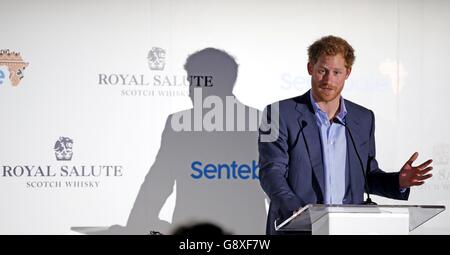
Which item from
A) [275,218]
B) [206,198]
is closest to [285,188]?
[275,218]

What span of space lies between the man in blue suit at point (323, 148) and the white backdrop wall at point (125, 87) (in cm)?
9

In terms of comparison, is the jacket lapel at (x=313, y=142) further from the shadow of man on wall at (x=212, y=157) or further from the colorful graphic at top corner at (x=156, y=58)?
the colorful graphic at top corner at (x=156, y=58)

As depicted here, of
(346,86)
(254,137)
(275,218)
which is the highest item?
(346,86)

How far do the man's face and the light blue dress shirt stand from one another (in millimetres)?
132

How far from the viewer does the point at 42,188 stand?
5.69 m

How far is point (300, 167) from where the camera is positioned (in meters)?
5.63

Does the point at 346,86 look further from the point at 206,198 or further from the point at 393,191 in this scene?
the point at 206,198

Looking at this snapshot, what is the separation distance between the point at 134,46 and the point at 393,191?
7.96 feet

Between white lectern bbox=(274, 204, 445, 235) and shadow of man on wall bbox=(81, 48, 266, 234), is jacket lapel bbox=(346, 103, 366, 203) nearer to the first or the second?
shadow of man on wall bbox=(81, 48, 266, 234)

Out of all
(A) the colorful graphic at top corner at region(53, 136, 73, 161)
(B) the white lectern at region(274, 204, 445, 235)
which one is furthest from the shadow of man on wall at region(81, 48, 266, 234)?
(B) the white lectern at region(274, 204, 445, 235)

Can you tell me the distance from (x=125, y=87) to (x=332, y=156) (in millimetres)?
1772

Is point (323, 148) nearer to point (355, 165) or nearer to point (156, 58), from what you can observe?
point (355, 165)

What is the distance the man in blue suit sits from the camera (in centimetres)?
564

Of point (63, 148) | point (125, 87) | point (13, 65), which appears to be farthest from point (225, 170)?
point (13, 65)
